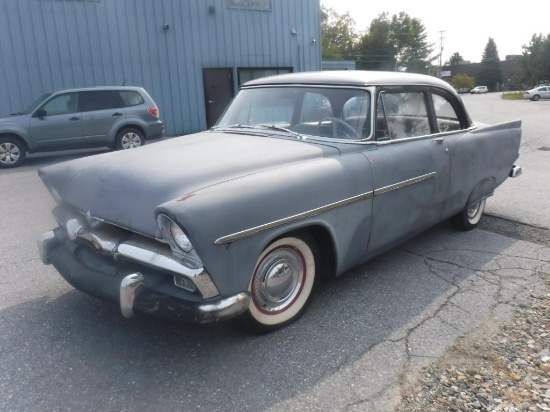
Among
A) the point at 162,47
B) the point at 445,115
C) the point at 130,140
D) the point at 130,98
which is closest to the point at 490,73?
the point at 162,47

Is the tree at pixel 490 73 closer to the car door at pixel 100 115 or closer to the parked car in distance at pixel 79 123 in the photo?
the parked car in distance at pixel 79 123

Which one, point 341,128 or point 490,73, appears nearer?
point 341,128

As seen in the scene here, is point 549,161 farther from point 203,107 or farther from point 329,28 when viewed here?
point 329,28

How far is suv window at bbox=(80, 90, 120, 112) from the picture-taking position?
1036cm

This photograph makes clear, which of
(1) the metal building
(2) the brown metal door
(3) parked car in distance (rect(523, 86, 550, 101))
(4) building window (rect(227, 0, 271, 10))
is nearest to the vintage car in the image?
(1) the metal building

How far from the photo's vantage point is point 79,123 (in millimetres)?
10219

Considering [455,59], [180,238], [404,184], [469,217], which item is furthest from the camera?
[455,59]

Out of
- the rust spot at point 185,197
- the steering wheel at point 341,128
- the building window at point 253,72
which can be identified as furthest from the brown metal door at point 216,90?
the rust spot at point 185,197

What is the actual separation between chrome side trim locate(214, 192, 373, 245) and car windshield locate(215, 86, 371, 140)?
587 millimetres

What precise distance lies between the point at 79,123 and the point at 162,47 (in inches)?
205

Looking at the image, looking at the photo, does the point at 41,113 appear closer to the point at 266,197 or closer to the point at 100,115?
the point at 100,115

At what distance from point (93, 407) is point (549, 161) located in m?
9.08

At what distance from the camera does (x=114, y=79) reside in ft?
45.2

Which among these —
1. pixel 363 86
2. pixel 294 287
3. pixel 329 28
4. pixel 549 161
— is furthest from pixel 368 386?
pixel 329 28
